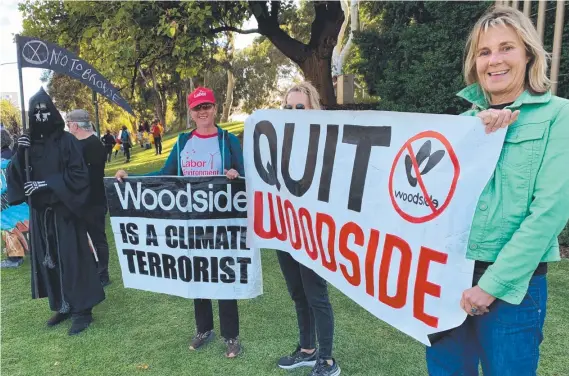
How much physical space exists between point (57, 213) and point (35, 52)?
1492mm

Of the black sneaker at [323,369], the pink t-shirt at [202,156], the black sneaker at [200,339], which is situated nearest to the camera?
the black sneaker at [323,369]

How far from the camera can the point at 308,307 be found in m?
2.94

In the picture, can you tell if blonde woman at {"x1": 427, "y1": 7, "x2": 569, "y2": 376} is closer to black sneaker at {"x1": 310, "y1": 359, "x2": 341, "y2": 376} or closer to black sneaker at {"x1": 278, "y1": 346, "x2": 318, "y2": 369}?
black sneaker at {"x1": 310, "y1": 359, "x2": 341, "y2": 376}

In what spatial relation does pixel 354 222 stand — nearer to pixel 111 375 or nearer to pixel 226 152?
pixel 226 152

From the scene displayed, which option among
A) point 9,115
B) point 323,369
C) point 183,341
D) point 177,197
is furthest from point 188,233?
point 9,115

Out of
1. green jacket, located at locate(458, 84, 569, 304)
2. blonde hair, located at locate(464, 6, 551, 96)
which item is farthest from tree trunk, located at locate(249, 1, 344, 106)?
green jacket, located at locate(458, 84, 569, 304)

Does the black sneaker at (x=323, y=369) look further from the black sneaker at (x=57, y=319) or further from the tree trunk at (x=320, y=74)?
the tree trunk at (x=320, y=74)

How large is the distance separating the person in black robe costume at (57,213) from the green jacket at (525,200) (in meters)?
3.38

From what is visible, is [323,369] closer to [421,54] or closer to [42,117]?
[42,117]

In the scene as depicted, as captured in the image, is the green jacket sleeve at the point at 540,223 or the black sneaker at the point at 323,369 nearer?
the green jacket sleeve at the point at 540,223

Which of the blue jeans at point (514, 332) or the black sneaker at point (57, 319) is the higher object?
the blue jeans at point (514, 332)

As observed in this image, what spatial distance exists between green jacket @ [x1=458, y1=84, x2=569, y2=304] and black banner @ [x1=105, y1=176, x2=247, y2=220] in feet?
5.99

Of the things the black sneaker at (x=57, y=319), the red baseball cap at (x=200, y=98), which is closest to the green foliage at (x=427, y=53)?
the red baseball cap at (x=200, y=98)

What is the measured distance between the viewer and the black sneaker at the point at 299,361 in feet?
9.93
